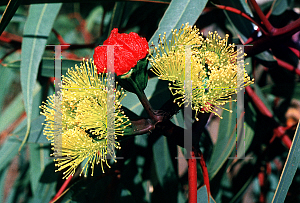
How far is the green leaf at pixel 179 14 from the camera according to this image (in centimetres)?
54

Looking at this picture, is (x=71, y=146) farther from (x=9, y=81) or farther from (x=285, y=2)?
(x=285, y=2)

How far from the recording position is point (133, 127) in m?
0.45

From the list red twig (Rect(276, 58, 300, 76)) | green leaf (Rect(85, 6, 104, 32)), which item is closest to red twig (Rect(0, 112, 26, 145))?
green leaf (Rect(85, 6, 104, 32))

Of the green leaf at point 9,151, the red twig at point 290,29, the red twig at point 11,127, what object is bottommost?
the green leaf at point 9,151

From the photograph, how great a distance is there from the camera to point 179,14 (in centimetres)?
55

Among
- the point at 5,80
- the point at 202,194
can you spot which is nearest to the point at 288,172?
the point at 202,194

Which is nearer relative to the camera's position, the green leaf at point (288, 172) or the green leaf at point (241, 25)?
the green leaf at point (288, 172)

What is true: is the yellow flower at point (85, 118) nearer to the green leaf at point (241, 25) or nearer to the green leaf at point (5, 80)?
the green leaf at point (241, 25)

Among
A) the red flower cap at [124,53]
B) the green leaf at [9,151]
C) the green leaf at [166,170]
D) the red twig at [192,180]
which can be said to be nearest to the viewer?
the red flower cap at [124,53]

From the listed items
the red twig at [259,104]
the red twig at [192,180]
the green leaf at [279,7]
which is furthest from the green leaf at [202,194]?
the green leaf at [279,7]

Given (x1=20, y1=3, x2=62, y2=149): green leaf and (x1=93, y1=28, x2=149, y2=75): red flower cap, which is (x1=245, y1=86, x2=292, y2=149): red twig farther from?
(x1=20, y1=3, x2=62, y2=149): green leaf

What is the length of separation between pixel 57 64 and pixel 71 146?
1.06 ft

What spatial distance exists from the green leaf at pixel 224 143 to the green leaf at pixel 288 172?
22 centimetres

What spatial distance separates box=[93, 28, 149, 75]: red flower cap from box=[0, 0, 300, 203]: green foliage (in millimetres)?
215
